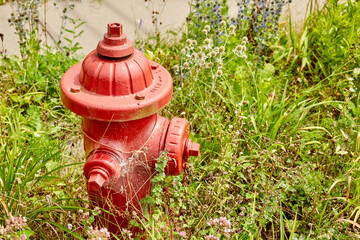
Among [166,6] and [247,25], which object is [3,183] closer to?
[247,25]

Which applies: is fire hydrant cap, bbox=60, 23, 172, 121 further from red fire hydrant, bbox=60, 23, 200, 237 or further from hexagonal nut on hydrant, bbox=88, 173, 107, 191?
hexagonal nut on hydrant, bbox=88, 173, 107, 191

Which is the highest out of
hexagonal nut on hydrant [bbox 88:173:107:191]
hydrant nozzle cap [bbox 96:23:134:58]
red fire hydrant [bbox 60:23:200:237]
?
hydrant nozzle cap [bbox 96:23:134:58]

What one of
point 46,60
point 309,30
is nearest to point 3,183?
point 46,60

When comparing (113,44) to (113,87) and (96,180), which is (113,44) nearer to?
(113,87)

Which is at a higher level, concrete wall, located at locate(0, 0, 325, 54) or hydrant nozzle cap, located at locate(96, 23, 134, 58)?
hydrant nozzle cap, located at locate(96, 23, 134, 58)

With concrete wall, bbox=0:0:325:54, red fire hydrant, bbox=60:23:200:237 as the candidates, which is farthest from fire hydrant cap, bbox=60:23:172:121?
concrete wall, bbox=0:0:325:54

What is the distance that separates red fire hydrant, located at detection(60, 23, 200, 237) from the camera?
1.54 m

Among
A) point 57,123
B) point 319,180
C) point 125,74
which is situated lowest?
point 57,123

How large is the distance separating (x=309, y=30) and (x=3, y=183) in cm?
289

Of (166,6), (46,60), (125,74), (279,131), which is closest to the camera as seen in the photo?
(125,74)

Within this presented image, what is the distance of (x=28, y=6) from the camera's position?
119 inches

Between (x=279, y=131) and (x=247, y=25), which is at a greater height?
(x=247, y=25)

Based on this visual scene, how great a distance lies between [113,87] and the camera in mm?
1553

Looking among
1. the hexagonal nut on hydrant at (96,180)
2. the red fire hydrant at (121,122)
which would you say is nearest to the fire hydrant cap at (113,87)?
the red fire hydrant at (121,122)
